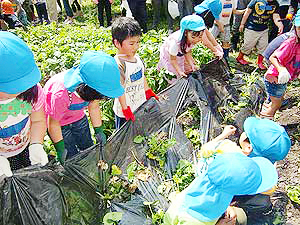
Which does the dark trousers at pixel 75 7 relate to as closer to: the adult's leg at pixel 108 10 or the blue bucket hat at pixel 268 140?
the adult's leg at pixel 108 10

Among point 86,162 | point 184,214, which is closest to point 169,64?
point 86,162

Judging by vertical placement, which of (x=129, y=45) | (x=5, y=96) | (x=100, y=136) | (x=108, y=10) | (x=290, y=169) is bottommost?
(x=290, y=169)

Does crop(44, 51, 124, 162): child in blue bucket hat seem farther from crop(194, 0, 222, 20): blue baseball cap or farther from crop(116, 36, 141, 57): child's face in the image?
crop(194, 0, 222, 20): blue baseball cap

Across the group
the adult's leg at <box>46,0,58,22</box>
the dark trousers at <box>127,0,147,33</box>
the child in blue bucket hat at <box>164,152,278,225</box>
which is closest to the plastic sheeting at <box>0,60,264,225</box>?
the child in blue bucket hat at <box>164,152,278,225</box>

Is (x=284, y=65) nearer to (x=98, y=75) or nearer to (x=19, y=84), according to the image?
(x=98, y=75)

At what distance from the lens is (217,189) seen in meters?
1.81

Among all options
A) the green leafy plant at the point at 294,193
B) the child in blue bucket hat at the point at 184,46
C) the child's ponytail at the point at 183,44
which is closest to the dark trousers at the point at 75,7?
the child in blue bucket hat at the point at 184,46

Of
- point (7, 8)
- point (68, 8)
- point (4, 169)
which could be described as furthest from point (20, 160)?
point (68, 8)

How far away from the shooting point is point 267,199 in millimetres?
2283

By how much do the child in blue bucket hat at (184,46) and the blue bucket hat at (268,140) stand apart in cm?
120

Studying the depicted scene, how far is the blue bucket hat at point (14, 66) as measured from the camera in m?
1.67

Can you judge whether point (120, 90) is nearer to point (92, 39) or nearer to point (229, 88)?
point (229, 88)

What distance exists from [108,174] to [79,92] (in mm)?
634

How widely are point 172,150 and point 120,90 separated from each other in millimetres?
906
